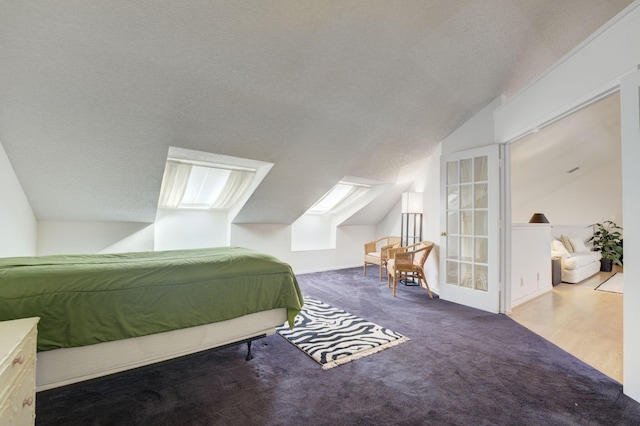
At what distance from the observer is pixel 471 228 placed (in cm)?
361

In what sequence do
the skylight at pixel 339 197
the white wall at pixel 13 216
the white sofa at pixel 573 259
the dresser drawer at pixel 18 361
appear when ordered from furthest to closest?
the skylight at pixel 339 197
the white sofa at pixel 573 259
the white wall at pixel 13 216
the dresser drawer at pixel 18 361

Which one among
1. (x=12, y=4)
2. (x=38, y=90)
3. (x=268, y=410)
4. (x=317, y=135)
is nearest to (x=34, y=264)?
(x=38, y=90)

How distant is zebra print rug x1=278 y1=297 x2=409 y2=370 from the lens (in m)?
2.29

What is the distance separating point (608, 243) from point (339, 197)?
5.98 meters

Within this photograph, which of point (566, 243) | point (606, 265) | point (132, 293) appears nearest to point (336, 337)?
point (132, 293)

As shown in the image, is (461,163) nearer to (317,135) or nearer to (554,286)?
(317,135)

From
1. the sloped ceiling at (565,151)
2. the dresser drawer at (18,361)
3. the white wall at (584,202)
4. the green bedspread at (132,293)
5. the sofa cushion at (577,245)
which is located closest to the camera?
the dresser drawer at (18,361)

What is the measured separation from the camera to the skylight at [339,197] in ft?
17.9

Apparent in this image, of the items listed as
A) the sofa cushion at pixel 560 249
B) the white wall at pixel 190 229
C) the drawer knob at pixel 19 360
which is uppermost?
the white wall at pixel 190 229

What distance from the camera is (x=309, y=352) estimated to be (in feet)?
7.61

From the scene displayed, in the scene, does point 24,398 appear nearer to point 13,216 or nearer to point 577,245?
point 13,216

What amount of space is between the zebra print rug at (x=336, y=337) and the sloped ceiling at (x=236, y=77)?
1.94 meters

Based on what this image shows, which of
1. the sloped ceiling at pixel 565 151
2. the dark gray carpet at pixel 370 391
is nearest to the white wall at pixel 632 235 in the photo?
the dark gray carpet at pixel 370 391

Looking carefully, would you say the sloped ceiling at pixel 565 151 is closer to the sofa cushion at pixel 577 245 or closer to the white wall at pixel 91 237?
the sofa cushion at pixel 577 245
